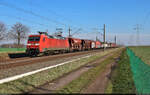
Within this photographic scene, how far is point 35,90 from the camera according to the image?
309 inches

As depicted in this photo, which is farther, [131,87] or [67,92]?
[131,87]

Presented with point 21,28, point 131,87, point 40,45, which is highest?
point 21,28

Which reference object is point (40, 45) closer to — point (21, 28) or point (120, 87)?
point (120, 87)

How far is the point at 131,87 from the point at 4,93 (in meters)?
5.93

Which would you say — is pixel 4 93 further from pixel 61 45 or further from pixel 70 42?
pixel 70 42

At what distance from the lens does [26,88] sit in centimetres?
818

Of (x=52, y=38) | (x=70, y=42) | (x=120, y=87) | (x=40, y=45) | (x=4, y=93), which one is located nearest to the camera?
(x=4, y=93)

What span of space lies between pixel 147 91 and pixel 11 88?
6.22 m

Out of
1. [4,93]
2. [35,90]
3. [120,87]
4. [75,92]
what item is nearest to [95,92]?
[75,92]

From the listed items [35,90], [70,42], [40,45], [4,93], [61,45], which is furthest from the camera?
[70,42]

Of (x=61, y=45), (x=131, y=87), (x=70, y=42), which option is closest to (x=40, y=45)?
(x=61, y=45)

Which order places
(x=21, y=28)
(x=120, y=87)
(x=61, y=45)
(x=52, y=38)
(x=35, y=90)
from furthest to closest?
(x=21, y=28) → (x=61, y=45) → (x=52, y=38) → (x=120, y=87) → (x=35, y=90)

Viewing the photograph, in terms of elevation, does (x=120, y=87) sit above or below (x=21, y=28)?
below

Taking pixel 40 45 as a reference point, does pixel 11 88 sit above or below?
below
